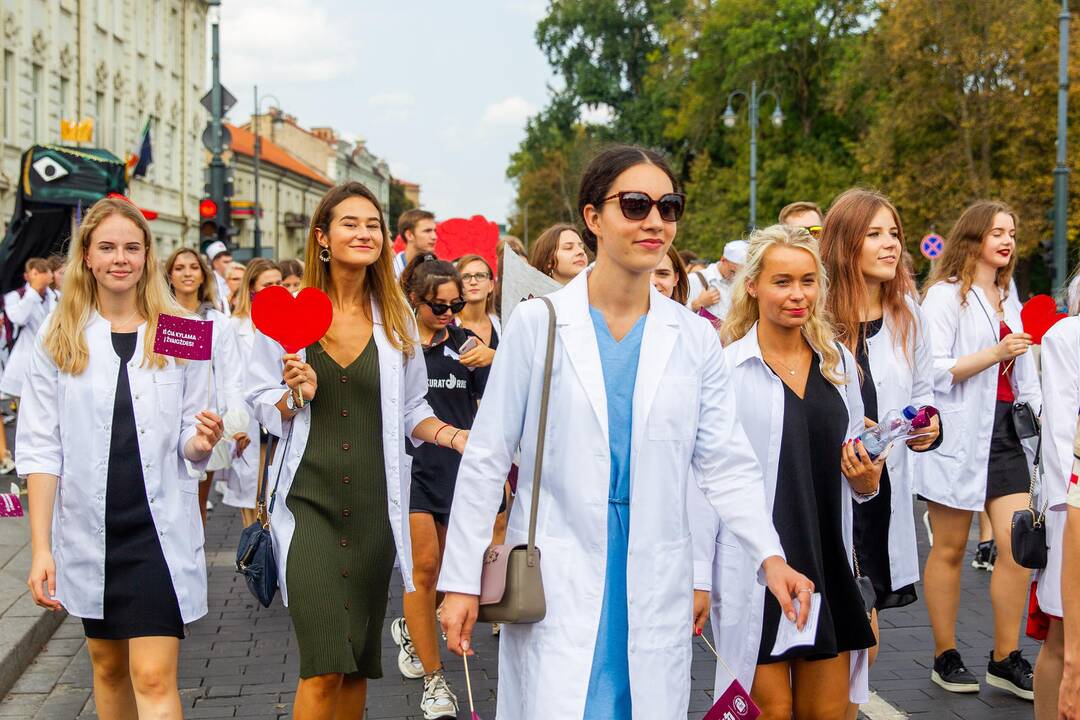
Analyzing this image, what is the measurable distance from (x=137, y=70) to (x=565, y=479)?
42.5 m

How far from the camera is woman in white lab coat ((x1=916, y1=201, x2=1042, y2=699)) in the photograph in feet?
18.1

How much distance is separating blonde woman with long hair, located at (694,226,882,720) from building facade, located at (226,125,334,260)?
65.0 m

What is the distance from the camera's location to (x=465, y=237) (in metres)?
8.51

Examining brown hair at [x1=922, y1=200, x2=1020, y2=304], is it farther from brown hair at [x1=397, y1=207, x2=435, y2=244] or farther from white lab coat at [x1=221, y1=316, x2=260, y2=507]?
white lab coat at [x1=221, y1=316, x2=260, y2=507]

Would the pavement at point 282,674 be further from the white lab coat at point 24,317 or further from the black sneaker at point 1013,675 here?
the white lab coat at point 24,317

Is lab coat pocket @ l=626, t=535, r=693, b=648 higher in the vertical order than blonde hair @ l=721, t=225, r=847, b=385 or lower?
lower

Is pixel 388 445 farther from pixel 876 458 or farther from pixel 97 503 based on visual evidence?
pixel 876 458

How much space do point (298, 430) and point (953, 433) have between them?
303cm

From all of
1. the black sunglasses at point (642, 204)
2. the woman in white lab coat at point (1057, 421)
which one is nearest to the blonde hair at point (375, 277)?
the black sunglasses at point (642, 204)

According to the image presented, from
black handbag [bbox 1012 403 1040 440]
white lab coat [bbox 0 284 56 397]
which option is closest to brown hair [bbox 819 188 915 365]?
black handbag [bbox 1012 403 1040 440]

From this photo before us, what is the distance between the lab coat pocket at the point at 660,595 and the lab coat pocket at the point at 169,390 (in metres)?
1.76

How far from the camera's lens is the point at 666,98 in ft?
163

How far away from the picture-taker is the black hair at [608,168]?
3230 millimetres

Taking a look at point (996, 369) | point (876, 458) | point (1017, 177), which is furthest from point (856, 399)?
point (1017, 177)
